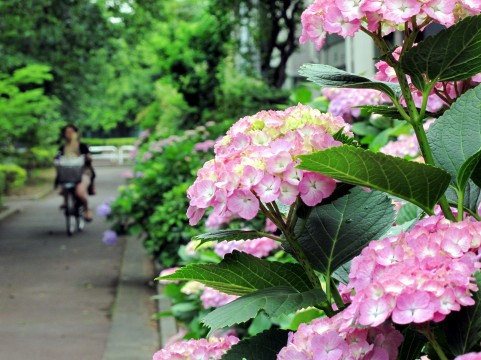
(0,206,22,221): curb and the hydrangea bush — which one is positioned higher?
the hydrangea bush

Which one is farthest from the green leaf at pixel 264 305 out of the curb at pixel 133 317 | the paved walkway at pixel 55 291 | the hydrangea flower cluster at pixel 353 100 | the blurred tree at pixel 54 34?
the blurred tree at pixel 54 34

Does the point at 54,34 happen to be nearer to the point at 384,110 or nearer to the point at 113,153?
the point at 384,110

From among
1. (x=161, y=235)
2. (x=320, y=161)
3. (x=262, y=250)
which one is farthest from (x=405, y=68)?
(x=161, y=235)

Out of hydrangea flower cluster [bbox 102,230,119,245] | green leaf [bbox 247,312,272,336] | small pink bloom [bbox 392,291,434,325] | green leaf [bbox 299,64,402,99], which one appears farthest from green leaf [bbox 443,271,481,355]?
hydrangea flower cluster [bbox 102,230,119,245]

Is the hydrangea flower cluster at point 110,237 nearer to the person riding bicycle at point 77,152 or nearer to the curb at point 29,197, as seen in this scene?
the person riding bicycle at point 77,152

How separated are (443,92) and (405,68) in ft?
1.13

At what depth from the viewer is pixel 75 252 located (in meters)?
15.0

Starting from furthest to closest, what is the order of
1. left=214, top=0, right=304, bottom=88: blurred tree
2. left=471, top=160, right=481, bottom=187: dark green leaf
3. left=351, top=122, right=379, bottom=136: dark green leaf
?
left=214, top=0, right=304, bottom=88: blurred tree → left=351, top=122, right=379, bottom=136: dark green leaf → left=471, top=160, right=481, bottom=187: dark green leaf

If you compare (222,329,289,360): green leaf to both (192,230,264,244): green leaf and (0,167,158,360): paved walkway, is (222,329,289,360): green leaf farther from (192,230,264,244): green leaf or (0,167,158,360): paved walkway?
(0,167,158,360): paved walkway

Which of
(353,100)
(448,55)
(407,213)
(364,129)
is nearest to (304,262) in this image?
(448,55)

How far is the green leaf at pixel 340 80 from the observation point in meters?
1.57

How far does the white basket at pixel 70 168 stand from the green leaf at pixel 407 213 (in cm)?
1458

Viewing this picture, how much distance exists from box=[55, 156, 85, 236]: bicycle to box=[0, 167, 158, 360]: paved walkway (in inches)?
10.8

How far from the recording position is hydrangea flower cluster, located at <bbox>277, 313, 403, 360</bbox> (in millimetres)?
1280
